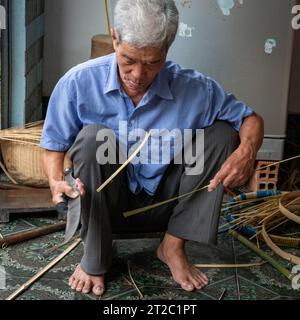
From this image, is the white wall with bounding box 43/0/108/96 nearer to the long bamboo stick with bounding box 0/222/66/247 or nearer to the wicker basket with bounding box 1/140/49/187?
the wicker basket with bounding box 1/140/49/187

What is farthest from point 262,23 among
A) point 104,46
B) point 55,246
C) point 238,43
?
point 55,246

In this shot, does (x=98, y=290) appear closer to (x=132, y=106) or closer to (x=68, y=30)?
Result: (x=132, y=106)

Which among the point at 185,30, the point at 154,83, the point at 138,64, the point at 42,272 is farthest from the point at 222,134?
the point at 185,30

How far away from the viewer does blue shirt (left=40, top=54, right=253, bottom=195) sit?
5.56ft

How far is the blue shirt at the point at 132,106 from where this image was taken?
1693 millimetres

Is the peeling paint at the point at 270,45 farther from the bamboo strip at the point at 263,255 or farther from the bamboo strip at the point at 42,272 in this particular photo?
the bamboo strip at the point at 42,272

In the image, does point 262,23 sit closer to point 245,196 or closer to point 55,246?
point 245,196

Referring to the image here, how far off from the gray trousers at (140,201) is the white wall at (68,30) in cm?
114

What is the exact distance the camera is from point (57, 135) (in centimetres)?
172

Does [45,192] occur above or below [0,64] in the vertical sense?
below

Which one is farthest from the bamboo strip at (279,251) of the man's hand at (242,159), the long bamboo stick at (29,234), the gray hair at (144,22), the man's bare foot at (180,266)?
the gray hair at (144,22)

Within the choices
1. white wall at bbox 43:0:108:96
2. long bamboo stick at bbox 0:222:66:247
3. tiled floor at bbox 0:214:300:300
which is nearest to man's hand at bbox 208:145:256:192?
tiled floor at bbox 0:214:300:300

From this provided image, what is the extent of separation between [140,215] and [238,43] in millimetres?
1146

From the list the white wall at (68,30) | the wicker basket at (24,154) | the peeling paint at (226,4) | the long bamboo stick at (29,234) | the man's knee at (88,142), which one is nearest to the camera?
the man's knee at (88,142)
